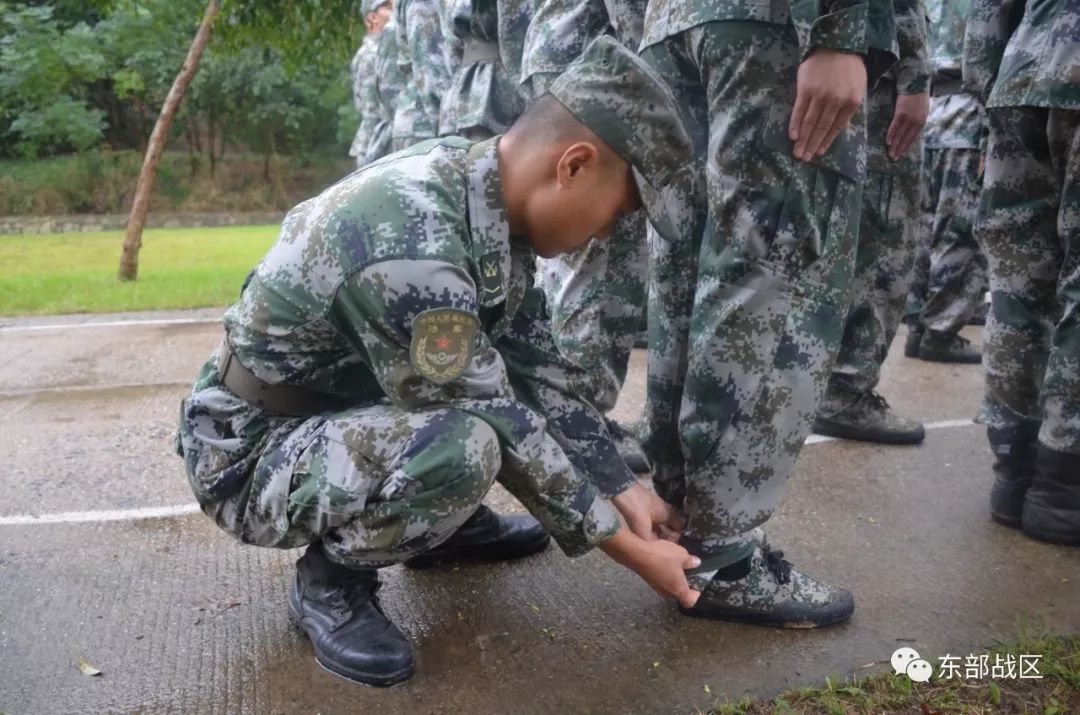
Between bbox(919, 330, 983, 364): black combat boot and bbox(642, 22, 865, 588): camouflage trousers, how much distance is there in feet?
8.69

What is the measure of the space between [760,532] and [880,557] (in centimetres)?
40

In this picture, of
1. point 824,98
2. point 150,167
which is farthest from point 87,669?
point 150,167

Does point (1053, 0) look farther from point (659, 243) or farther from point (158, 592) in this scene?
point (158, 592)

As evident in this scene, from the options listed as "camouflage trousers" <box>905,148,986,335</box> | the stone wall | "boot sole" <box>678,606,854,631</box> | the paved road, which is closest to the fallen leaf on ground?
the paved road

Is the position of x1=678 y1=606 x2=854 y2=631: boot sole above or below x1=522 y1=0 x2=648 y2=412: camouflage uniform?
below

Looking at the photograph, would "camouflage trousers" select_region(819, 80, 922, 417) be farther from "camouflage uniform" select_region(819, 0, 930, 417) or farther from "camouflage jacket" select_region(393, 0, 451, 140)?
"camouflage jacket" select_region(393, 0, 451, 140)

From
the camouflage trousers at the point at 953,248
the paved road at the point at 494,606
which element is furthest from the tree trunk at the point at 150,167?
the camouflage trousers at the point at 953,248

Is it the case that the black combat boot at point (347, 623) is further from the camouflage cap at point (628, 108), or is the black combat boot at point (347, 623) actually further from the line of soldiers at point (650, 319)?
the camouflage cap at point (628, 108)

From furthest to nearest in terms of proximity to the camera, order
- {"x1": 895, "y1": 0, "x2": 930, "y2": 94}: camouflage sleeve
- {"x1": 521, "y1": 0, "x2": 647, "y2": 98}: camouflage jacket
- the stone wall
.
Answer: the stone wall, {"x1": 521, "y1": 0, "x2": 647, "y2": 98}: camouflage jacket, {"x1": 895, "y1": 0, "x2": 930, "y2": 94}: camouflage sleeve

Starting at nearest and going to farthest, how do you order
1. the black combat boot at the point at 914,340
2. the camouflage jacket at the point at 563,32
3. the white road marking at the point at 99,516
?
1. the white road marking at the point at 99,516
2. the camouflage jacket at the point at 563,32
3. the black combat boot at the point at 914,340

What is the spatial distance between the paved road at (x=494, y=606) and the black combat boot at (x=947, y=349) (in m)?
1.34

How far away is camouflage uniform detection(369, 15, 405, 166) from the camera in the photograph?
7516 millimetres

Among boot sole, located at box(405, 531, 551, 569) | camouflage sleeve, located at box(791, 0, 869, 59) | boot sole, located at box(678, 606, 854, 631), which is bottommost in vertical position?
boot sole, located at box(405, 531, 551, 569)

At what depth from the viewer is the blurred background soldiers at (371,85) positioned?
7.63m
